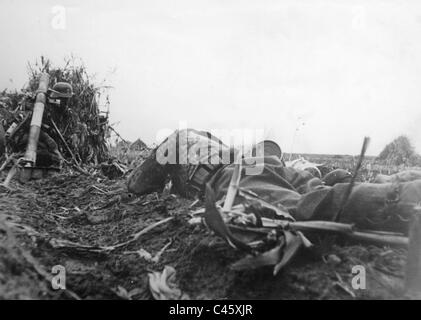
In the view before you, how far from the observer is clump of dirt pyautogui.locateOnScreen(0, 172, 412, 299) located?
1.69 m

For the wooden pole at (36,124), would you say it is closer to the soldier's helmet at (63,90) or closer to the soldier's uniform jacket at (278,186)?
the soldier's helmet at (63,90)

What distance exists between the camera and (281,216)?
2.10m

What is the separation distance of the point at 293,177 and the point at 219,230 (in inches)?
44.9

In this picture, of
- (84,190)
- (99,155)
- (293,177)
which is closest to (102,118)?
(99,155)

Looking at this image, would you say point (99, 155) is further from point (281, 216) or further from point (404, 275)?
point (404, 275)

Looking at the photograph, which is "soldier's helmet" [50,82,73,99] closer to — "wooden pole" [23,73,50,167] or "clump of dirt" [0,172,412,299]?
"wooden pole" [23,73,50,167]

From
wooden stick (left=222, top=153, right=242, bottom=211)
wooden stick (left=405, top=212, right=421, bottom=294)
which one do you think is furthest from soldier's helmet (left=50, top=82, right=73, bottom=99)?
wooden stick (left=405, top=212, right=421, bottom=294)

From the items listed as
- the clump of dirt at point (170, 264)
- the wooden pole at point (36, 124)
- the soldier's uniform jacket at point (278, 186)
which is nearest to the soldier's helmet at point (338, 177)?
the soldier's uniform jacket at point (278, 186)

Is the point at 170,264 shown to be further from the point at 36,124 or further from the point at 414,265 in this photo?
the point at 36,124

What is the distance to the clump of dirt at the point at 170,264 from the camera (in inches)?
66.6

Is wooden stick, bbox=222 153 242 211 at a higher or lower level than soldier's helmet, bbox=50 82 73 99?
lower

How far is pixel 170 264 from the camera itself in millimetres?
2197
